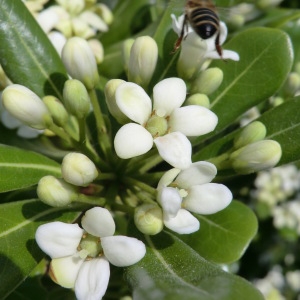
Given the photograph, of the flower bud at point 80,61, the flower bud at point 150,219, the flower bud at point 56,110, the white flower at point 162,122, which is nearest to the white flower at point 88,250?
the flower bud at point 150,219

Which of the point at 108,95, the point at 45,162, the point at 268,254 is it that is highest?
the point at 108,95

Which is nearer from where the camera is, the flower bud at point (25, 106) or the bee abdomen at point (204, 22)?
the flower bud at point (25, 106)

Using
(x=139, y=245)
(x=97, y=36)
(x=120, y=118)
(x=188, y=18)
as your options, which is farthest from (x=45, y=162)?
(x=97, y=36)

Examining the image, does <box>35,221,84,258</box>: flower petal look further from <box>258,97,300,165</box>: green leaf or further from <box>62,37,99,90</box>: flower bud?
<box>258,97,300,165</box>: green leaf

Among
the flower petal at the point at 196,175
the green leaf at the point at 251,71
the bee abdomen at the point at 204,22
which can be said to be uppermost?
the bee abdomen at the point at 204,22

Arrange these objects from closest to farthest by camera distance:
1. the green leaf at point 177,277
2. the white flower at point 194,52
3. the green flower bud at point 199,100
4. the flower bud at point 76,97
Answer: the green leaf at point 177,277 < the flower bud at point 76,97 < the green flower bud at point 199,100 < the white flower at point 194,52

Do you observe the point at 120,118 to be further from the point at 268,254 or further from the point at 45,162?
the point at 268,254

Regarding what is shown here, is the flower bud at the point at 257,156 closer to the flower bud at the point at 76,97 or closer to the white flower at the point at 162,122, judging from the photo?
the white flower at the point at 162,122

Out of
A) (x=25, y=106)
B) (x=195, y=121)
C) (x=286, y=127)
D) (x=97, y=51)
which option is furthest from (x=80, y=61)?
(x=286, y=127)

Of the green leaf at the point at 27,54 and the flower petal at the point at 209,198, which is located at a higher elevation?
the green leaf at the point at 27,54
